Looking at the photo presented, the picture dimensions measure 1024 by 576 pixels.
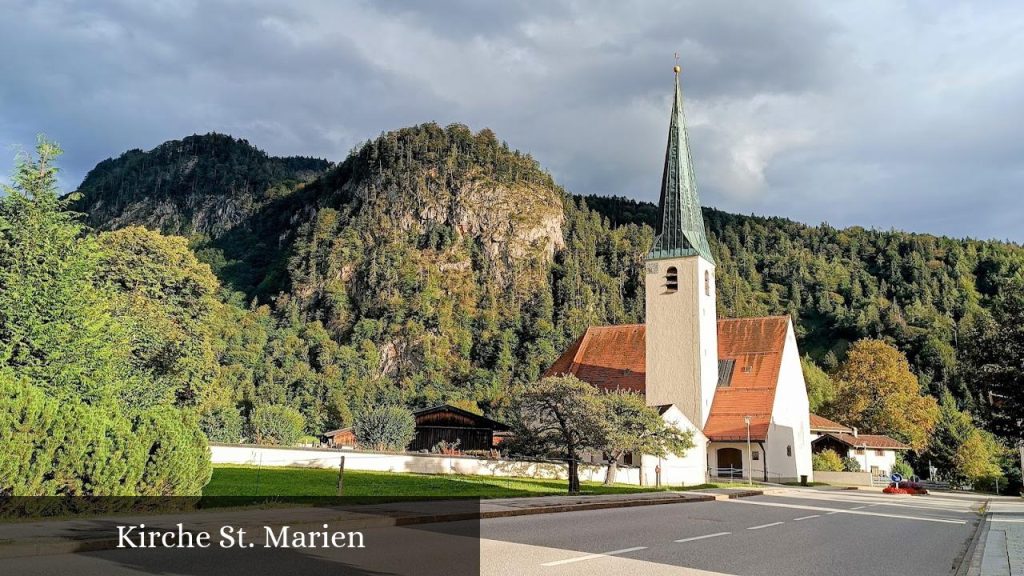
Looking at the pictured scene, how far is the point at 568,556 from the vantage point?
1019 cm

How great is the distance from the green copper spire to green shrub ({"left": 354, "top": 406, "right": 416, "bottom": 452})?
18362mm

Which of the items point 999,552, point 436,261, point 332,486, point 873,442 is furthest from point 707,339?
point 436,261

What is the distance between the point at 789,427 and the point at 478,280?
370 feet

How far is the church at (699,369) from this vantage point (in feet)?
149

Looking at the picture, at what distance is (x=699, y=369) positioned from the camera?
148 feet

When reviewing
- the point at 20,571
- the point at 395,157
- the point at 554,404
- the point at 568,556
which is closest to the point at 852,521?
the point at 568,556

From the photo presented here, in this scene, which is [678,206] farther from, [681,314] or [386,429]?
[386,429]

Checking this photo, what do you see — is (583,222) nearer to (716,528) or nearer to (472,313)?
(472,313)

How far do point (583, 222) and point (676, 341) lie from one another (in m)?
144

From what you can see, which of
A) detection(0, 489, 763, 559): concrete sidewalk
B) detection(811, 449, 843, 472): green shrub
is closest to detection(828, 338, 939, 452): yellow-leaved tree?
detection(811, 449, 843, 472): green shrub

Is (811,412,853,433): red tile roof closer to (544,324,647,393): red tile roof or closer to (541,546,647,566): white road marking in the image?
(544,324,647,393): red tile roof

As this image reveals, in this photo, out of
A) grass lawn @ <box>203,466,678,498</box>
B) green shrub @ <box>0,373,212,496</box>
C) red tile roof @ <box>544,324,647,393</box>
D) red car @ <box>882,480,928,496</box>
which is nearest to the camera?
green shrub @ <box>0,373,212,496</box>

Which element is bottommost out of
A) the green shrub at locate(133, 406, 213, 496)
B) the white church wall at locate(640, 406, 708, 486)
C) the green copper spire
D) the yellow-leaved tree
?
the white church wall at locate(640, 406, 708, 486)

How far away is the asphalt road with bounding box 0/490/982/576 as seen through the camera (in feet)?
28.5
